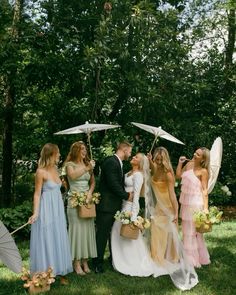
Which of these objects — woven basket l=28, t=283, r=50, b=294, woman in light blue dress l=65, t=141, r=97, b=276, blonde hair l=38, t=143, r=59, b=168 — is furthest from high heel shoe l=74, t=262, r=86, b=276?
blonde hair l=38, t=143, r=59, b=168

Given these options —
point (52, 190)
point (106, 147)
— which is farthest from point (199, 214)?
point (106, 147)

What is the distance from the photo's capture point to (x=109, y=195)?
7.32m

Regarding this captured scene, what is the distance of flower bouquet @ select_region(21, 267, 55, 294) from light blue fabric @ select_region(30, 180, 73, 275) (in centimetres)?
19

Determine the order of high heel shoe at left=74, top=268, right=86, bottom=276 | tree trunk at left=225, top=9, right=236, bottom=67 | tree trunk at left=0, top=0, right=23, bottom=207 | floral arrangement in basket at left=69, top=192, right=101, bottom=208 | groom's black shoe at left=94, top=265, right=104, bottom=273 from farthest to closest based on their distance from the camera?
1. tree trunk at left=225, top=9, right=236, bottom=67
2. tree trunk at left=0, top=0, right=23, bottom=207
3. groom's black shoe at left=94, top=265, right=104, bottom=273
4. high heel shoe at left=74, top=268, right=86, bottom=276
5. floral arrangement in basket at left=69, top=192, right=101, bottom=208

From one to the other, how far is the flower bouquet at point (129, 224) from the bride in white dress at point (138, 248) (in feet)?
0.31

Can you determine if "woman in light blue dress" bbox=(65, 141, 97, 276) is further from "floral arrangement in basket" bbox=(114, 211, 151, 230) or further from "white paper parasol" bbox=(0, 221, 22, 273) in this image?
"white paper parasol" bbox=(0, 221, 22, 273)

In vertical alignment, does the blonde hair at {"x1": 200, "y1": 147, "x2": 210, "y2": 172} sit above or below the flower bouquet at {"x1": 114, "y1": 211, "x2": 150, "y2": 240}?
above

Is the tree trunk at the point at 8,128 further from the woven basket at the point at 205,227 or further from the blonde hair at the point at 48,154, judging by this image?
the woven basket at the point at 205,227

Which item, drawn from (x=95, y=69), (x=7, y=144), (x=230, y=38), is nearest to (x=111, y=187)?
(x=95, y=69)

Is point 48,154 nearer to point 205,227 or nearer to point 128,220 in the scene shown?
point 128,220

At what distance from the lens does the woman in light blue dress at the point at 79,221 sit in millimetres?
7148

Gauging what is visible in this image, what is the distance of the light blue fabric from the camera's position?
6383mm

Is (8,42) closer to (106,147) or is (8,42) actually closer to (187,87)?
(106,147)

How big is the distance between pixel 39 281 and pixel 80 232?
1.26 m
